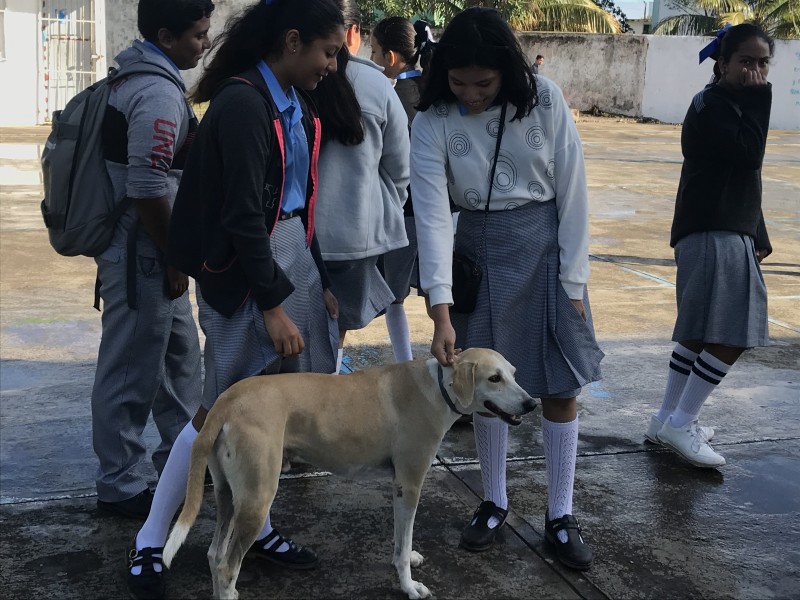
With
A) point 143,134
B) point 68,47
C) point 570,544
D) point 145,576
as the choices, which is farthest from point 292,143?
point 68,47

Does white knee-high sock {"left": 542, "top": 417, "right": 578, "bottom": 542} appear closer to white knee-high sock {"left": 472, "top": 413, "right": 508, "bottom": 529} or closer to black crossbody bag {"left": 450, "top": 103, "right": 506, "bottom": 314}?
white knee-high sock {"left": 472, "top": 413, "right": 508, "bottom": 529}

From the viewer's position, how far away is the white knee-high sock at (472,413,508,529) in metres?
3.52

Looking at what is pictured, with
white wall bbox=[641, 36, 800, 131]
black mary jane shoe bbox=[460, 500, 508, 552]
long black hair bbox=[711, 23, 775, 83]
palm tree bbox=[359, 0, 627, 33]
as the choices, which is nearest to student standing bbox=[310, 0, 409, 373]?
black mary jane shoe bbox=[460, 500, 508, 552]

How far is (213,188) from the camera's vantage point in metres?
2.84

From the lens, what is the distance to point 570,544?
336 centimetres

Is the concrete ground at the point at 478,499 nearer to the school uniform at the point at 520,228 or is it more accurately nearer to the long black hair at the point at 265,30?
the school uniform at the point at 520,228

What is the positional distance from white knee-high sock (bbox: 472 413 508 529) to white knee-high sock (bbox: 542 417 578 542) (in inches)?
6.6

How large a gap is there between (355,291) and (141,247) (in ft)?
2.96

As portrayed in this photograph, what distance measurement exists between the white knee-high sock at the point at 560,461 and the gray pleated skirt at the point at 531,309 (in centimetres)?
15

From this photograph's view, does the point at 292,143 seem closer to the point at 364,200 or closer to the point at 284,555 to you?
the point at 364,200

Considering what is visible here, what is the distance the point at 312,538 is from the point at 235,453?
0.86m

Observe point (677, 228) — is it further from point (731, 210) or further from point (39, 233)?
point (39, 233)

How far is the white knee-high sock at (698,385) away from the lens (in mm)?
4285

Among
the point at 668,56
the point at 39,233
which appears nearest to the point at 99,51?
the point at 39,233
